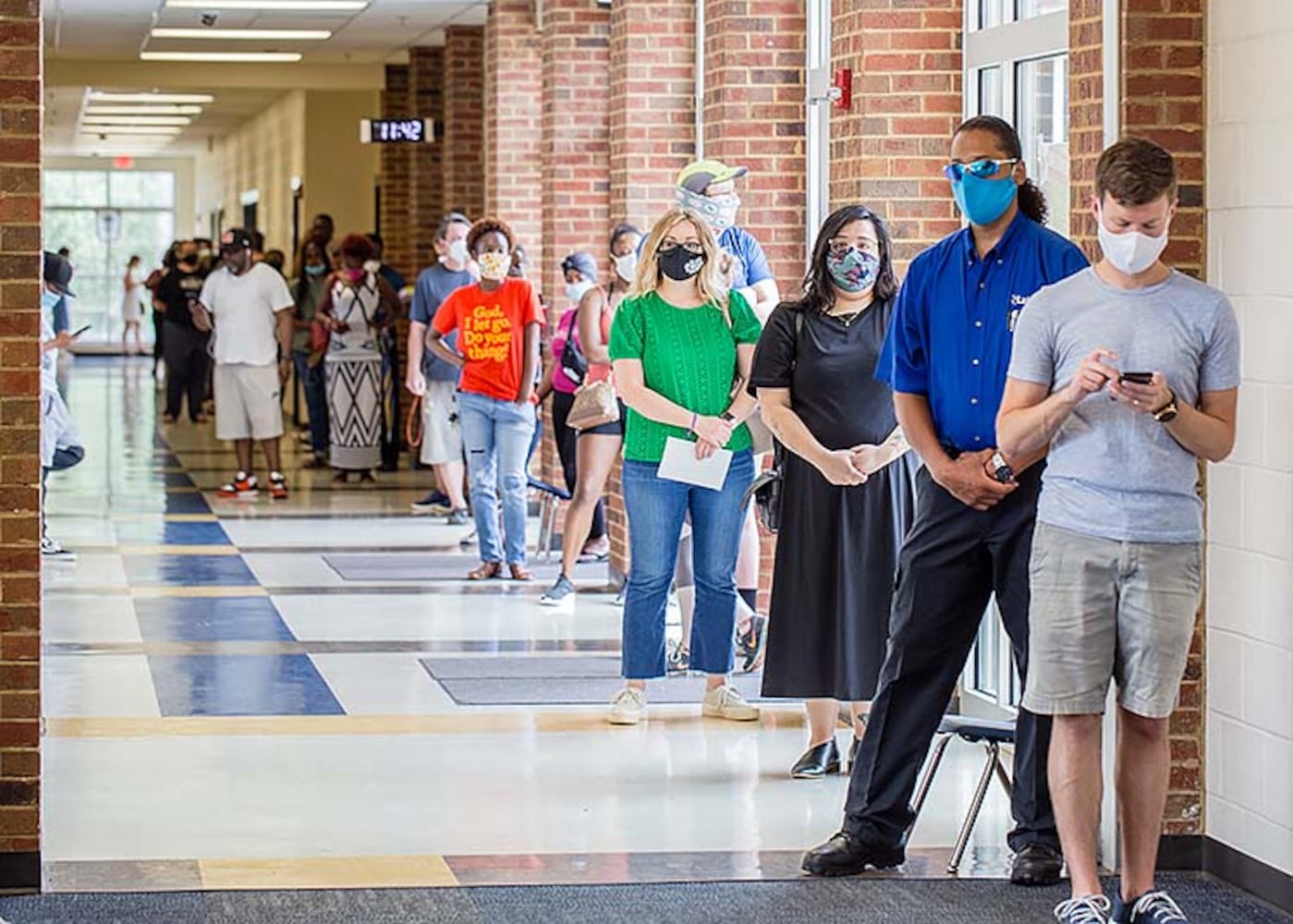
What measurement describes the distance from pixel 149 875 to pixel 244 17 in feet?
49.7

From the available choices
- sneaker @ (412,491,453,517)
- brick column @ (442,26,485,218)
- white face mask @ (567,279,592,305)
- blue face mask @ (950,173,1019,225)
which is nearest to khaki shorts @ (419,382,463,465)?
sneaker @ (412,491,453,517)

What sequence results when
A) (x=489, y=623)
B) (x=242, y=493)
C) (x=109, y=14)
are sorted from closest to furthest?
(x=489, y=623) → (x=242, y=493) → (x=109, y=14)

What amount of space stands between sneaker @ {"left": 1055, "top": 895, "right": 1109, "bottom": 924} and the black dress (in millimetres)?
1827

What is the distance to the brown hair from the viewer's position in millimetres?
5285

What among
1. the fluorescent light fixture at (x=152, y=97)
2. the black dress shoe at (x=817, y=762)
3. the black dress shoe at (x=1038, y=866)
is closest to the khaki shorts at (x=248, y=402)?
the black dress shoe at (x=817, y=762)

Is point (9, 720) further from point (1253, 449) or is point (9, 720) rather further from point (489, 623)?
point (489, 623)

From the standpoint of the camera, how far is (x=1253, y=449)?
6098 mm

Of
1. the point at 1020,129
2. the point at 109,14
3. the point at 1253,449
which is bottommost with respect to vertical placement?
the point at 1253,449

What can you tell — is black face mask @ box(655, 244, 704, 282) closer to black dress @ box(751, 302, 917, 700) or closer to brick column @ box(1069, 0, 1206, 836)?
black dress @ box(751, 302, 917, 700)

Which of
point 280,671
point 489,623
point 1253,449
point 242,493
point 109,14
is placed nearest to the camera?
point 1253,449

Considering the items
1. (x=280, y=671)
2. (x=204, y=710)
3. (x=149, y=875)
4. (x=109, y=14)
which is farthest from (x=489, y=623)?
(x=109, y=14)

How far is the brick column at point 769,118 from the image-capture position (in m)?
10.7

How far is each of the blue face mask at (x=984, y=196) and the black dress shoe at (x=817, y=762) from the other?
217 cm

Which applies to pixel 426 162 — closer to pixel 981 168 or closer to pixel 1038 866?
pixel 981 168
